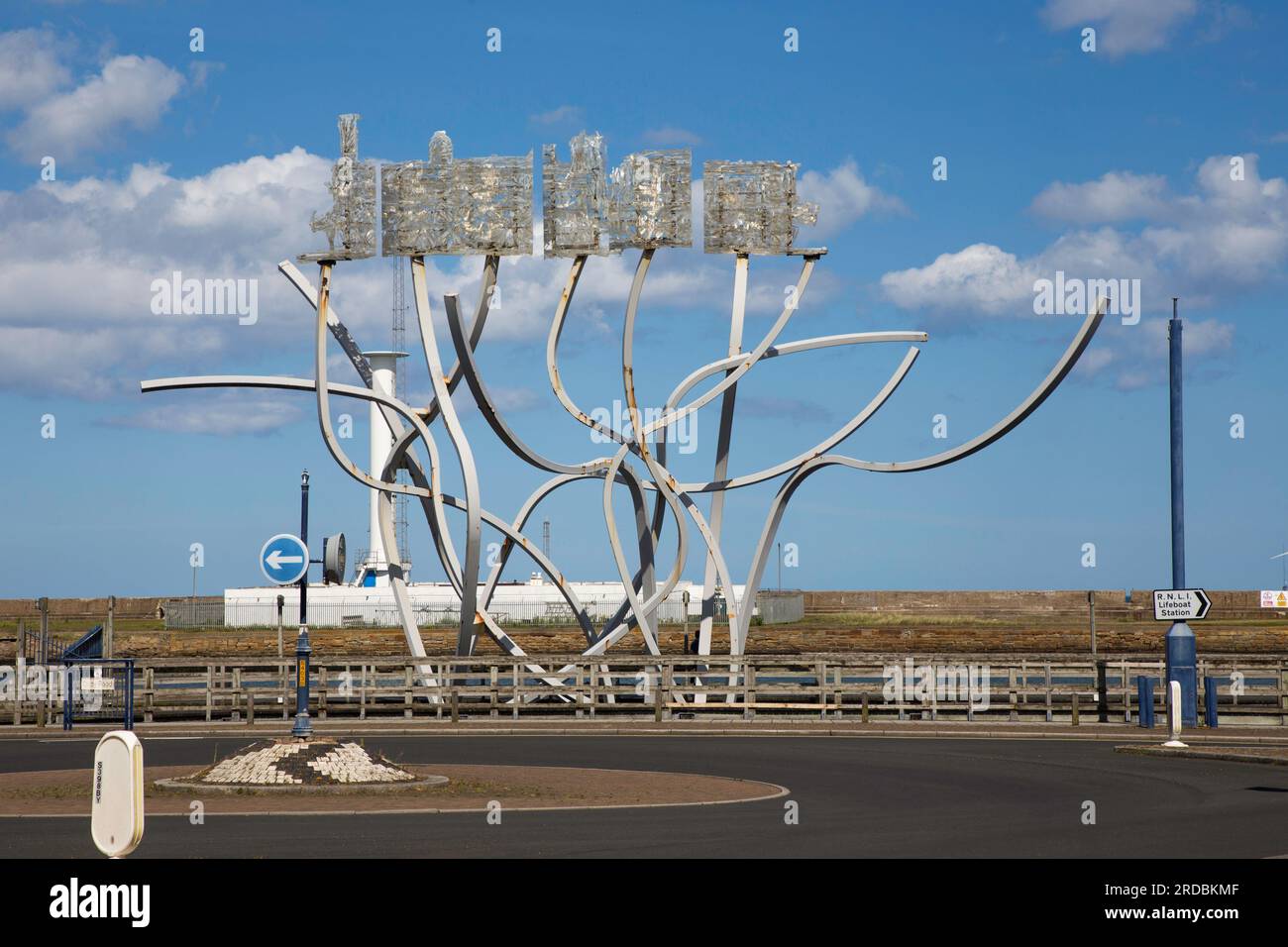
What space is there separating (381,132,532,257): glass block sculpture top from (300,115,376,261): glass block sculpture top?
687mm

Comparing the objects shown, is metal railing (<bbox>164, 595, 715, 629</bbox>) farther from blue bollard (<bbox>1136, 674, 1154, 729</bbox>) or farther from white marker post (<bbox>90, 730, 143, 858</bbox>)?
white marker post (<bbox>90, 730, 143, 858</bbox>)

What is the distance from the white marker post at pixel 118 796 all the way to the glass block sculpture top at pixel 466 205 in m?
24.2

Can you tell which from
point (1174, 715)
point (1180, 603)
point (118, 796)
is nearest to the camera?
point (118, 796)

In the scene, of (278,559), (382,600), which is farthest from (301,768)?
(382,600)

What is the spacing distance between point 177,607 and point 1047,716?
62.5 metres

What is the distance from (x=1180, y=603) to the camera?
27375 millimetres

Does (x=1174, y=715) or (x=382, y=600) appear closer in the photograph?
(x=1174, y=715)

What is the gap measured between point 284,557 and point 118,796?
12.0 metres

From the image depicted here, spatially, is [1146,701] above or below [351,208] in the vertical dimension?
below

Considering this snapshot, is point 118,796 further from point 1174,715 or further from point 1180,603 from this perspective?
point 1180,603

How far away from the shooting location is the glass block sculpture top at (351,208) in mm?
33281
